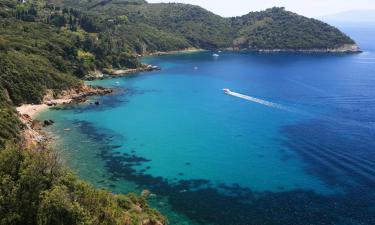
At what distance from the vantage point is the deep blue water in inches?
2427

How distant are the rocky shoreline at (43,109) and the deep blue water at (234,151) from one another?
3.23 metres

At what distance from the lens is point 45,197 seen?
131ft

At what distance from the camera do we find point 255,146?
8894 centimetres

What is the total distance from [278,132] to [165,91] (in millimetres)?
59752

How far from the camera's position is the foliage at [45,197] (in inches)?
1537

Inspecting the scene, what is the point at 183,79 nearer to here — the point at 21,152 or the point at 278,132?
the point at 278,132

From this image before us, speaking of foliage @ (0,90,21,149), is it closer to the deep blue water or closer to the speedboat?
the deep blue water

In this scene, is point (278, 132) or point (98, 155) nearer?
point (98, 155)

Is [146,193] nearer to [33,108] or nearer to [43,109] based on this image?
[33,108]

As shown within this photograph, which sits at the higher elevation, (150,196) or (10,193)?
(10,193)

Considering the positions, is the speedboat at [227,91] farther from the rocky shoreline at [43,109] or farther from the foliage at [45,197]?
the foliage at [45,197]

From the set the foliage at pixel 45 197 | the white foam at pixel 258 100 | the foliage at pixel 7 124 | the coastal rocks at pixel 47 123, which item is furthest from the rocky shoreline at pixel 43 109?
the white foam at pixel 258 100

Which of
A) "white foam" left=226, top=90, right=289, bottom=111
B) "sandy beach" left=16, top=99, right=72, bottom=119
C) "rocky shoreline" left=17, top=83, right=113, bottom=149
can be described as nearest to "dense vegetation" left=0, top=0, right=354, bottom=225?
"rocky shoreline" left=17, top=83, right=113, bottom=149

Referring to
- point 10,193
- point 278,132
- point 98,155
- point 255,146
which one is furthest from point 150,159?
point 10,193
